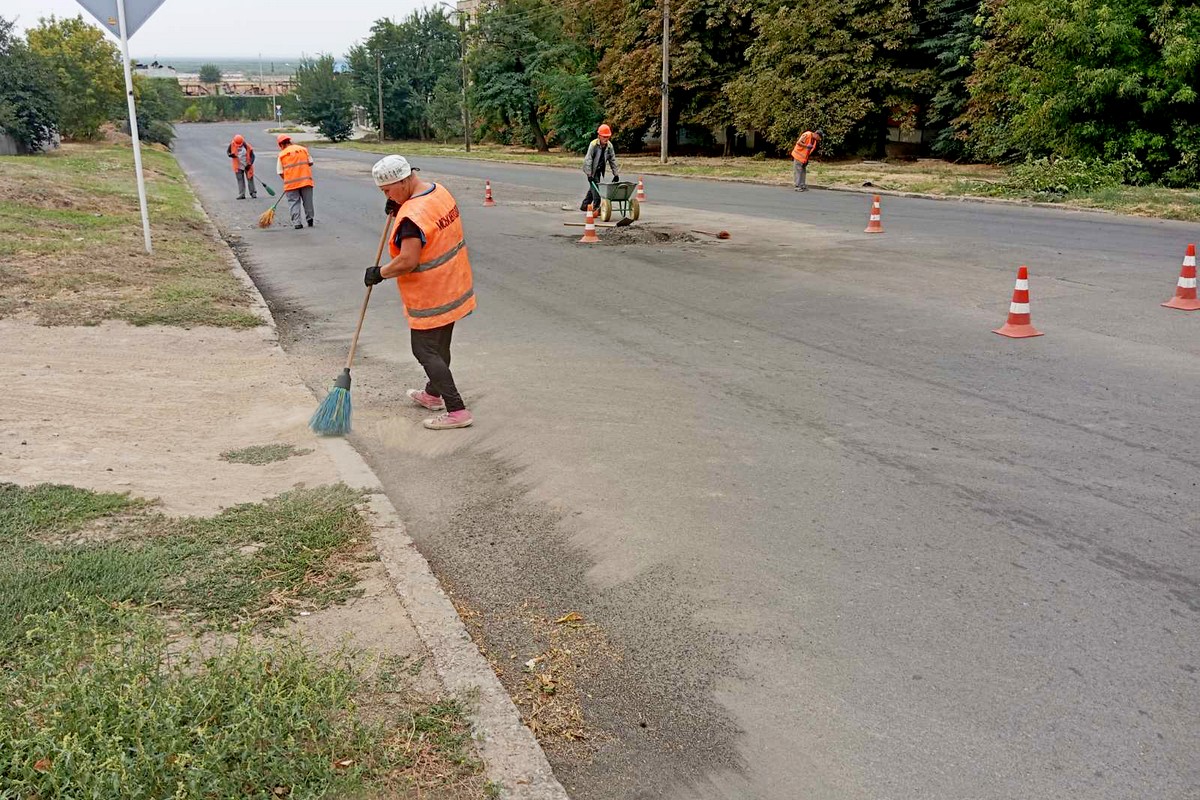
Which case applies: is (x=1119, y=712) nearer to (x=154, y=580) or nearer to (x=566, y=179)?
(x=154, y=580)

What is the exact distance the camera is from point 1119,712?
344cm

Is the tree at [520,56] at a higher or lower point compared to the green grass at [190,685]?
higher

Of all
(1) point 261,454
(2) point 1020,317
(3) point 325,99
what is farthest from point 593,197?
(3) point 325,99

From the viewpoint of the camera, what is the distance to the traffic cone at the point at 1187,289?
9984mm

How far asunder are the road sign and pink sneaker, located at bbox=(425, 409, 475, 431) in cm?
804

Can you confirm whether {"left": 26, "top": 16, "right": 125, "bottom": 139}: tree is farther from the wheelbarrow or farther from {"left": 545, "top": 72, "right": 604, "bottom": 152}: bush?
the wheelbarrow

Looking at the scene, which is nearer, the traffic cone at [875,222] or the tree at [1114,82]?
the traffic cone at [875,222]

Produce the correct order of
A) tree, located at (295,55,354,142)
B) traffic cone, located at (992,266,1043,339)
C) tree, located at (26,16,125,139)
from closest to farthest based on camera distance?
traffic cone, located at (992,266,1043,339) → tree, located at (26,16,125,139) → tree, located at (295,55,354,142)

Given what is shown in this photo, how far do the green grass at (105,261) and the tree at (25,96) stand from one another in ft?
54.6

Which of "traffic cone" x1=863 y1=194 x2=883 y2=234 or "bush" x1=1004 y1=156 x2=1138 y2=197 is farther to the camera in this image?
"bush" x1=1004 y1=156 x2=1138 y2=197

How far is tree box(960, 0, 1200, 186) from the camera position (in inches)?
881

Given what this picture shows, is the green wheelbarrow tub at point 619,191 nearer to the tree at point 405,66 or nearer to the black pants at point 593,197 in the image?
the black pants at point 593,197

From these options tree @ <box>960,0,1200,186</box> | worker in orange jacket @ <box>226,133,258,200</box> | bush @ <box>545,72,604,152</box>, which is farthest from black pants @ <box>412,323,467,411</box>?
bush @ <box>545,72,604,152</box>

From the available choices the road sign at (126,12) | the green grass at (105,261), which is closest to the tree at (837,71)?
the green grass at (105,261)
